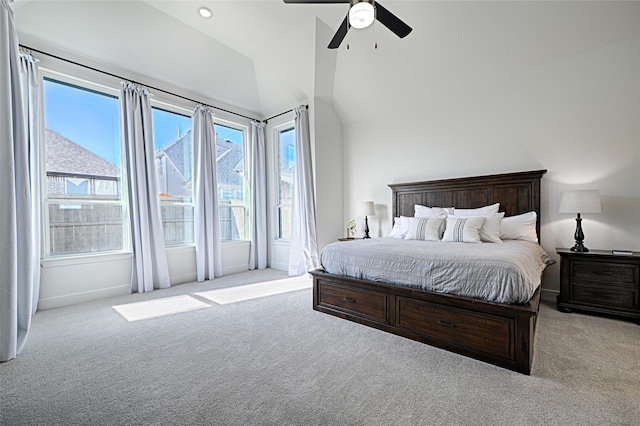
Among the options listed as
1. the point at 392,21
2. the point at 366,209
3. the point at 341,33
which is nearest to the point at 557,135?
the point at 392,21

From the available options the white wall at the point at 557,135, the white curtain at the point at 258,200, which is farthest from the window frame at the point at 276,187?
the white wall at the point at 557,135

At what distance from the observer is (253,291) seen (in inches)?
158

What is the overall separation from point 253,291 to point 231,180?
240cm

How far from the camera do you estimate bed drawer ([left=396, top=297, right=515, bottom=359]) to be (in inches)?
77.7

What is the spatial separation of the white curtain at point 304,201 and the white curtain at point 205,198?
139 centimetres

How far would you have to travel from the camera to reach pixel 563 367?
1.94 metres

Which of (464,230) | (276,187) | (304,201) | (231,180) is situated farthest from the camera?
(276,187)

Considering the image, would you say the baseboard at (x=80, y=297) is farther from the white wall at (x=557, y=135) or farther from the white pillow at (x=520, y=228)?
the white pillow at (x=520, y=228)

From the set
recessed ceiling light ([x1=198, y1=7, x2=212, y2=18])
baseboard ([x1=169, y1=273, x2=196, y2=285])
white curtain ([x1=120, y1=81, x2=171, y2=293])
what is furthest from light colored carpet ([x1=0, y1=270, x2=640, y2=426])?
recessed ceiling light ([x1=198, y1=7, x2=212, y2=18])

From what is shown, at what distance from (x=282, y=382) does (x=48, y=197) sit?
12.4 ft

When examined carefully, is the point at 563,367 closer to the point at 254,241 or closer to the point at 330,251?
the point at 330,251

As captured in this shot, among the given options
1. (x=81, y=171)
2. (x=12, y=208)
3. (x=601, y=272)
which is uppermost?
(x=81, y=171)

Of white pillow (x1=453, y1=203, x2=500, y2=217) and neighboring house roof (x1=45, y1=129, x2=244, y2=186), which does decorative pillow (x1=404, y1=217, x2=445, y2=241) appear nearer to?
white pillow (x1=453, y1=203, x2=500, y2=217)

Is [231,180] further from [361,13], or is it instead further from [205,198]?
[361,13]
